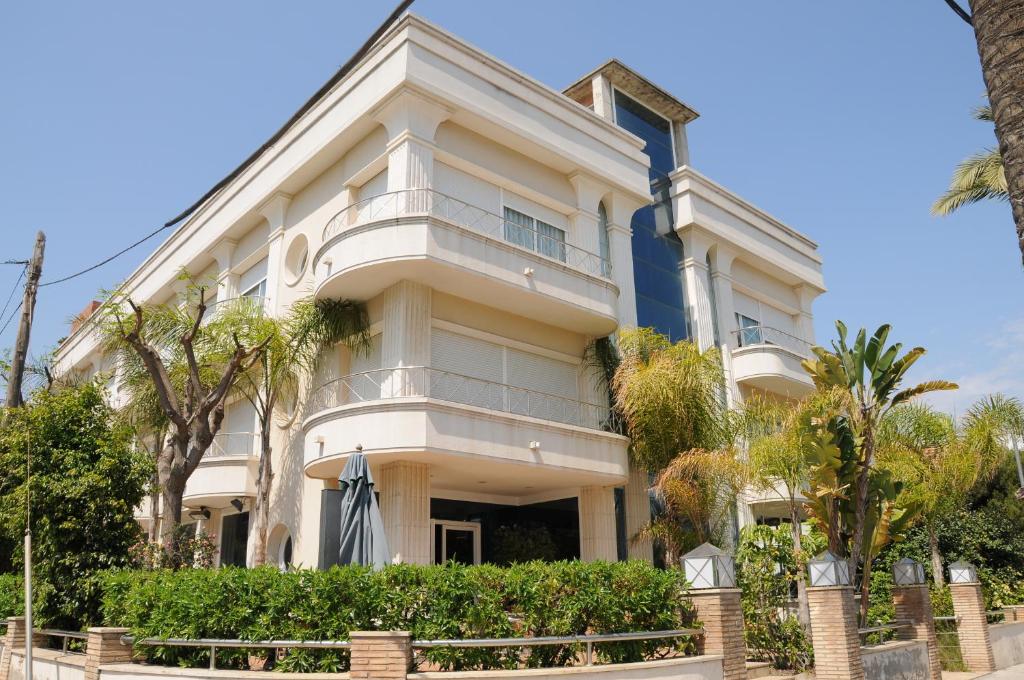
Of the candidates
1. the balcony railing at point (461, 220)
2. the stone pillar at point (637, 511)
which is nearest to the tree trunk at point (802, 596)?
the stone pillar at point (637, 511)

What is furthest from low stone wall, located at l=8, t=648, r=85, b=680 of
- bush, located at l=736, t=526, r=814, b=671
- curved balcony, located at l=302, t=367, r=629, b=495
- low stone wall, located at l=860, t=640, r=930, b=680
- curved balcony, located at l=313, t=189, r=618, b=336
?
low stone wall, located at l=860, t=640, r=930, b=680

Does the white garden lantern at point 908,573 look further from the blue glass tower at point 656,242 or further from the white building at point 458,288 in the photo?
the blue glass tower at point 656,242

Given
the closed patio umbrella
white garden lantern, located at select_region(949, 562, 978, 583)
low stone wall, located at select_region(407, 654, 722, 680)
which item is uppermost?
the closed patio umbrella

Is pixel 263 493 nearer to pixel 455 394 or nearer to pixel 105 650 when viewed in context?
pixel 455 394

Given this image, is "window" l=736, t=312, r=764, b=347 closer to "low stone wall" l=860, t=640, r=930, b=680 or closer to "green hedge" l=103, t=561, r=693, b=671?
"low stone wall" l=860, t=640, r=930, b=680

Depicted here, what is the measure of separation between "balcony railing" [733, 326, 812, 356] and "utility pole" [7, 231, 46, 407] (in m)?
19.5

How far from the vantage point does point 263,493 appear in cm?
1850

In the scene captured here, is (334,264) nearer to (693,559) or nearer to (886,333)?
(693,559)

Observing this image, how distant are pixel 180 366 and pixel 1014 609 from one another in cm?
2088

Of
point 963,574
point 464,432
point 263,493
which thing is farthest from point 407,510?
point 963,574

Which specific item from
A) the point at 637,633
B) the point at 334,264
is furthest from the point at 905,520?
the point at 334,264

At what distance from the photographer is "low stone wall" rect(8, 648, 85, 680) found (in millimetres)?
11742

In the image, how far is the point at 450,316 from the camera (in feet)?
59.4

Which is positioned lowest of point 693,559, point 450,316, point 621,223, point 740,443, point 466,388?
point 693,559
